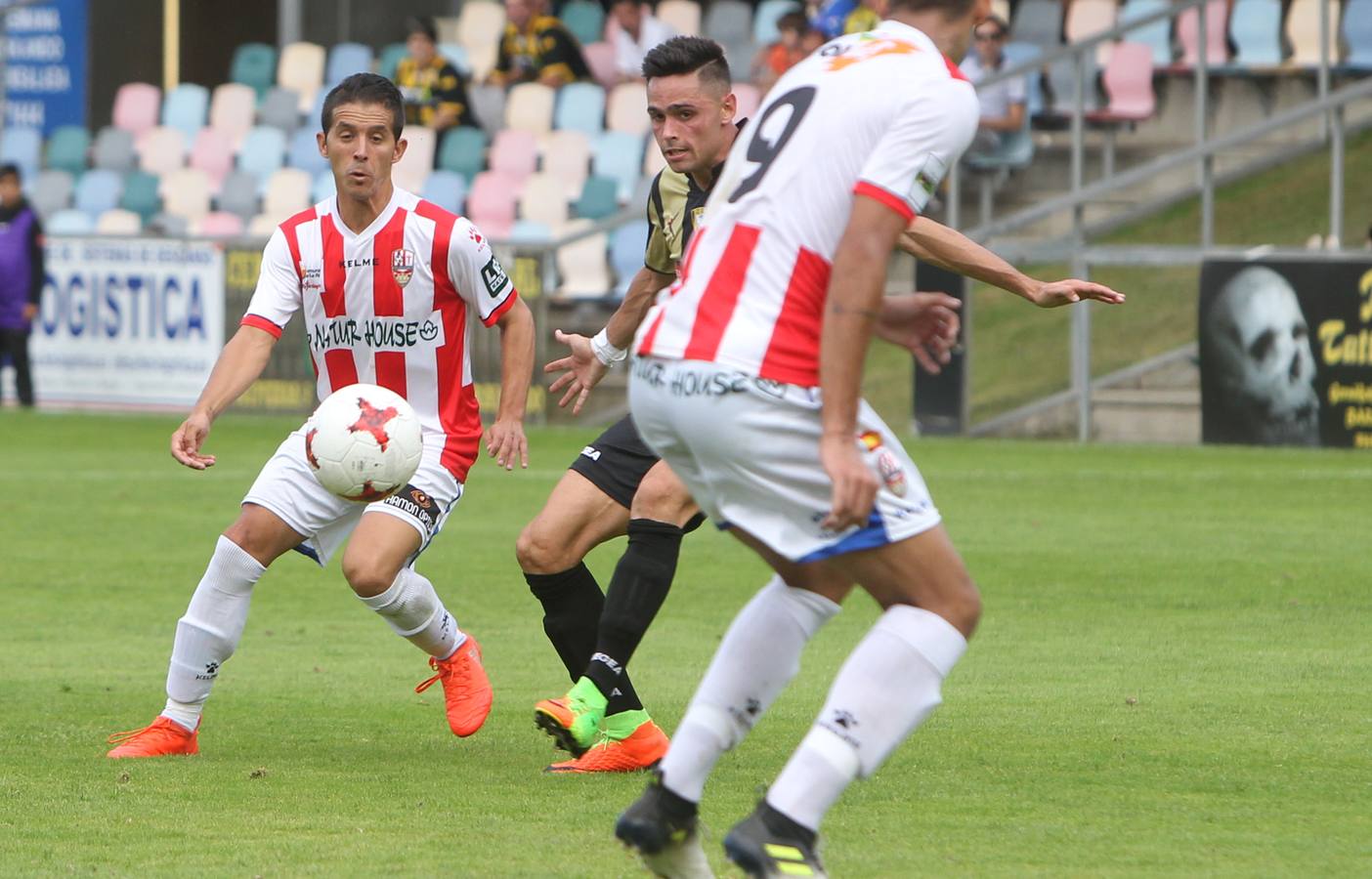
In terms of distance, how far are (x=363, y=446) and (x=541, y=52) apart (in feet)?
59.7

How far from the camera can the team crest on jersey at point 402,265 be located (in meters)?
6.37

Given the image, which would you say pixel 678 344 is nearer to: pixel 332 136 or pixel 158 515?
pixel 332 136

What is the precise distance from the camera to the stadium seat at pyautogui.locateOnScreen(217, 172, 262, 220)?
949 inches

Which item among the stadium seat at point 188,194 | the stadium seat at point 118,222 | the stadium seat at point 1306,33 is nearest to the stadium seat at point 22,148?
the stadium seat at point 118,222

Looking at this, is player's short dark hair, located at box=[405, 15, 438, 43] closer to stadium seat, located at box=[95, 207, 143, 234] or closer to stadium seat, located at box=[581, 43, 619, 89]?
stadium seat, located at box=[581, 43, 619, 89]

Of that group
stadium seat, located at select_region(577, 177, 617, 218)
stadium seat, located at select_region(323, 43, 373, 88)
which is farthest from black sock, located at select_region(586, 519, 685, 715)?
stadium seat, located at select_region(323, 43, 373, 88)

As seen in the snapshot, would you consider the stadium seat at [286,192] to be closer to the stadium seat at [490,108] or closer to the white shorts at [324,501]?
the stadium seat at [490,108]

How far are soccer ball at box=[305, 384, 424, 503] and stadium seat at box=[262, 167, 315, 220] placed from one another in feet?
58.9

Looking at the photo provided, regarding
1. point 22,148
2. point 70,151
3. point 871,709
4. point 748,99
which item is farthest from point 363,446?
point 22,148

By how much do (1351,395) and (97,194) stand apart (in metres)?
15.4

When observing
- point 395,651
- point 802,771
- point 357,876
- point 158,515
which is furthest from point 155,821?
point 158,515

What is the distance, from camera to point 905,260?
20.5 meters

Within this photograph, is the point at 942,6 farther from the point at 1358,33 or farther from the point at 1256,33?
the point at 1256,33

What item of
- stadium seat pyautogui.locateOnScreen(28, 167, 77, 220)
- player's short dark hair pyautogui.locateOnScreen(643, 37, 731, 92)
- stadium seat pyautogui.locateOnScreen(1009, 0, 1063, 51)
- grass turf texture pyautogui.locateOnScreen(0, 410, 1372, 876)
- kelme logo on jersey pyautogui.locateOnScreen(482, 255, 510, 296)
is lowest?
grass turf texture pyautogui.locateOnScreen(0, 410, 1372, 876)
